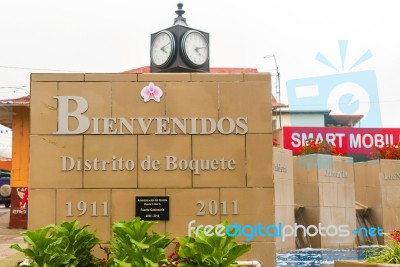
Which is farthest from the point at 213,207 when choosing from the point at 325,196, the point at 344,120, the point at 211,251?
the point at 344,120

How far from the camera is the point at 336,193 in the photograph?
22797mm

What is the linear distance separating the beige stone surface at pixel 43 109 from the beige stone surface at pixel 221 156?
2.60m

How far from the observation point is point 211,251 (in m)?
7.92

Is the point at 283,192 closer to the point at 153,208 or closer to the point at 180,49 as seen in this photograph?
the point at 180,49

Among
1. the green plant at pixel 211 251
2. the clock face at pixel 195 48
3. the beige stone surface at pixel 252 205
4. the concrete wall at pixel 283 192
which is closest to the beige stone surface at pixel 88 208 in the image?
the beige stone surface at pixel 252 205

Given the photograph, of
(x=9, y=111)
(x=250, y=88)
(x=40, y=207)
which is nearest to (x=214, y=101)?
(x=250, y=88)

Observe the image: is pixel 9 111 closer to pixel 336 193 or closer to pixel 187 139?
pixel 336 193

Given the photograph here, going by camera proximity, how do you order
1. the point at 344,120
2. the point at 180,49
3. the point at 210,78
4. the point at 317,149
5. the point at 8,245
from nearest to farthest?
1. the point at 210,78
2. the point at 180,49
3. the point at 8,245
4. the point at 317,149
5. the point at 344,120

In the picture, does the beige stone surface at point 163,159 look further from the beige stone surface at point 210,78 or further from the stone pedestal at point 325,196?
the stone pedestal at point 325,196

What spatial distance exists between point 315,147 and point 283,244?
4792mm

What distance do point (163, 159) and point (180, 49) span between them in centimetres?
220

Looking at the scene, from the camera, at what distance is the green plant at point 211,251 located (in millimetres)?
7852

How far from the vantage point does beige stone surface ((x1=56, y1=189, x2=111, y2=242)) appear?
9930 mm

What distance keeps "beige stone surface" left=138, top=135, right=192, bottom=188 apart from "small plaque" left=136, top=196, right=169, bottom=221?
234 millimetres
